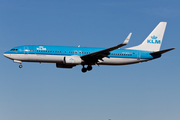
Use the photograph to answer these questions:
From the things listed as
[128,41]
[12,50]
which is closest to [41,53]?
[12,50]

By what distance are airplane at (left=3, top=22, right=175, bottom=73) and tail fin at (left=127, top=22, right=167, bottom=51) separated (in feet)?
2.96

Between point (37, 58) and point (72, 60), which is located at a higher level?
point (37, 58)

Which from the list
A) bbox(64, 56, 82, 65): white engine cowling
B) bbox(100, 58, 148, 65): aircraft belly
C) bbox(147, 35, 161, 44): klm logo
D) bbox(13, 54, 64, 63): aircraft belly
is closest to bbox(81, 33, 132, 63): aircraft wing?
bbox(64, 56, 82, 65): white engine cowling

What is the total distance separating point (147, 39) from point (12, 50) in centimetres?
2501

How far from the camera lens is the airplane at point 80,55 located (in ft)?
178

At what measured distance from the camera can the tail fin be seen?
6150cm

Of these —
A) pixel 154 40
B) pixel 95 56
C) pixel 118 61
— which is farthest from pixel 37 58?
pixel 154 40

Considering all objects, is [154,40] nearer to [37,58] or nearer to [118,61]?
[118,61]

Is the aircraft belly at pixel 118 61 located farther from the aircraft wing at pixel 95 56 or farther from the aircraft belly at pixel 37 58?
the aircraft belly at pixel 37 58

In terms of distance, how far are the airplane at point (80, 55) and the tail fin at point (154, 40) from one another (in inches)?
35.5

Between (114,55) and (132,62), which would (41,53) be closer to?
(114,55)

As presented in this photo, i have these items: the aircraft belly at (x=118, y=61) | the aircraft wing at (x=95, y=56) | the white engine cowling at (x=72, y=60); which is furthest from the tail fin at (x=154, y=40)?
the white engine cowling at (x=72, y=60)

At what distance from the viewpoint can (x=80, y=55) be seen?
55.9m

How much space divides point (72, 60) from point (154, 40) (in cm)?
1776
